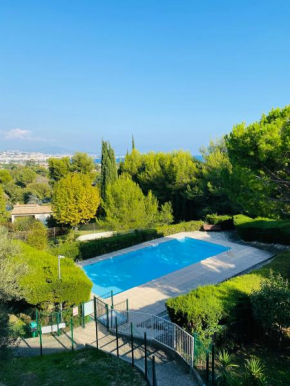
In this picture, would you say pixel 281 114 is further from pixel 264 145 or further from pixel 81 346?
pixel 81 346

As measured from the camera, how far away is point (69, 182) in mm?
25266

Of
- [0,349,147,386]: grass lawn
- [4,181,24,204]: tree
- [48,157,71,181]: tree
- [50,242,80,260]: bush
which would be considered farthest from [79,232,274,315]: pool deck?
[4,181,24,204]: tree

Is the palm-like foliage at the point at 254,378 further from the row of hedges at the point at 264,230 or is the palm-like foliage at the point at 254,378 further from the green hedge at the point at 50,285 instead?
the row of hedges at the point at 264,230

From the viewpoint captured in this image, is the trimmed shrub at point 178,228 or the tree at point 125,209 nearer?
the tree at point 125,209

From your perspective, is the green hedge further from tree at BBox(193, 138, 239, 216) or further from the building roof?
the building roof

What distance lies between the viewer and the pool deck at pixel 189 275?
12.5 meters

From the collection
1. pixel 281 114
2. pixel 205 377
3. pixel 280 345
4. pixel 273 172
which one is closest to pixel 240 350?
pixel 280 345

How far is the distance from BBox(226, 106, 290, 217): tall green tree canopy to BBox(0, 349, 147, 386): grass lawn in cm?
781

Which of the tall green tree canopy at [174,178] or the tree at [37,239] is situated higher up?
the tall green tree canopy at [174,178]

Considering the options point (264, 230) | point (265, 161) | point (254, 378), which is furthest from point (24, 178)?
point (254, 378)

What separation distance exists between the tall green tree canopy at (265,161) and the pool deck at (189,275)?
4.81 meters

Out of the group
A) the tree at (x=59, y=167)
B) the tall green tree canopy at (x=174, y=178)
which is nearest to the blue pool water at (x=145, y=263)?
the tall green tree canopy at (x=174, y=178)

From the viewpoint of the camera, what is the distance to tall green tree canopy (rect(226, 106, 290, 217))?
9344 millimetres

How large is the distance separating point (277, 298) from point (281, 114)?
6.25m
